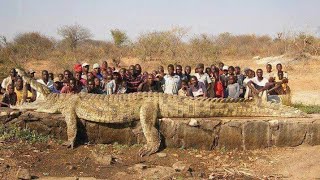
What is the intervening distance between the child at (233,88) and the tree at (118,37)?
22910 millimetres

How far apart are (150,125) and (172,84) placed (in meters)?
2.22

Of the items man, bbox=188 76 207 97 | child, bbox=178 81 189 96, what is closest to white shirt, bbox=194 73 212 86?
man, bbox=188 76 207 97

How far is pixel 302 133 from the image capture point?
6898 millimetres

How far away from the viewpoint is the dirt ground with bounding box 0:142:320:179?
5.72 m

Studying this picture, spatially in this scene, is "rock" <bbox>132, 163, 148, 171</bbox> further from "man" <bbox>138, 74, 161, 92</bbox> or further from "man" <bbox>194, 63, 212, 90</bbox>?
"man" <bbox>194, 63, 212, 90</bbox>

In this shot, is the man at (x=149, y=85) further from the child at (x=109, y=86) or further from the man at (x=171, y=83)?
the child at (x=109, y=86)

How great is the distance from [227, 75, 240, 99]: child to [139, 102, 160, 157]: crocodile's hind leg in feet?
8.52

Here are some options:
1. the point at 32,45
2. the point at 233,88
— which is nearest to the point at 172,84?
the point at 233,88

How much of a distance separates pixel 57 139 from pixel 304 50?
19.8 metres

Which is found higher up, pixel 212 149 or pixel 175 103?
pixel 175 103

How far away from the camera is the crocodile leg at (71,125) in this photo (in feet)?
22.4

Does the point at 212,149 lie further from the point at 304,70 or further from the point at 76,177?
the point at 304,70

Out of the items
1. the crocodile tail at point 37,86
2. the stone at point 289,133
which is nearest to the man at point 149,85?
the crocodile tail at point 37,86

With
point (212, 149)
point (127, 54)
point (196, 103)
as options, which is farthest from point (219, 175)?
point (127, 54)
